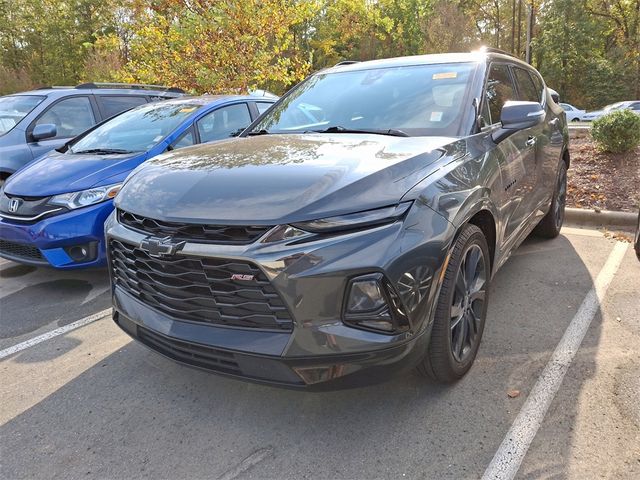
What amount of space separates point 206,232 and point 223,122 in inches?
140

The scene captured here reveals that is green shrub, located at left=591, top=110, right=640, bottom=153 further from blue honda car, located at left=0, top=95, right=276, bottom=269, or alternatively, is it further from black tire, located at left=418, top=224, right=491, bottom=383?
blue honda car, located at left=0, top=95, right=276, bottom=269

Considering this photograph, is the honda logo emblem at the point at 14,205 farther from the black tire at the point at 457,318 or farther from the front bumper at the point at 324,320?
the black tire at the point at 457,318

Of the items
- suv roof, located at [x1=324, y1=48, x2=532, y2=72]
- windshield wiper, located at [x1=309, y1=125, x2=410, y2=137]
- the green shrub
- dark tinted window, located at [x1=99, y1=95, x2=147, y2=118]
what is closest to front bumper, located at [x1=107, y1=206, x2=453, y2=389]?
windshield wiper, located at [x1=309, y1=125, x2=410, y2=137]

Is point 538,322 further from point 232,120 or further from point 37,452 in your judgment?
point 232,120

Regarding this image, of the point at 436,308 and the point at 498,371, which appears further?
the point at 498,371

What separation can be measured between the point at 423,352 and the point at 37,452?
6.01 feet

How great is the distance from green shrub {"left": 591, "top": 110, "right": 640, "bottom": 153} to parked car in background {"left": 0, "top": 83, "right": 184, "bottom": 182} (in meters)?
6.41

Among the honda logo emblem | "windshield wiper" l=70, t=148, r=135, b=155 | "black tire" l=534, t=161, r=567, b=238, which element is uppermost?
"windshield wiper" l=70, t=148, r=135, b=155

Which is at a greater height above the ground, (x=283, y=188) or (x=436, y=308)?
(x=283, y=188)

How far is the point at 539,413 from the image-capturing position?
2.40 m

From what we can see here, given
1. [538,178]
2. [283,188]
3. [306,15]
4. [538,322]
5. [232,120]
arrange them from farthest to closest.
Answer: [306,15], [232,120], [538,178], [538,322], [283,188]

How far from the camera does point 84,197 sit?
4047mm

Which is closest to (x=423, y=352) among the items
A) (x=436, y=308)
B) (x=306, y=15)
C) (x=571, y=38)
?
(x=436, y=308)

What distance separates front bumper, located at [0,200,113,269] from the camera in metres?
3.96
